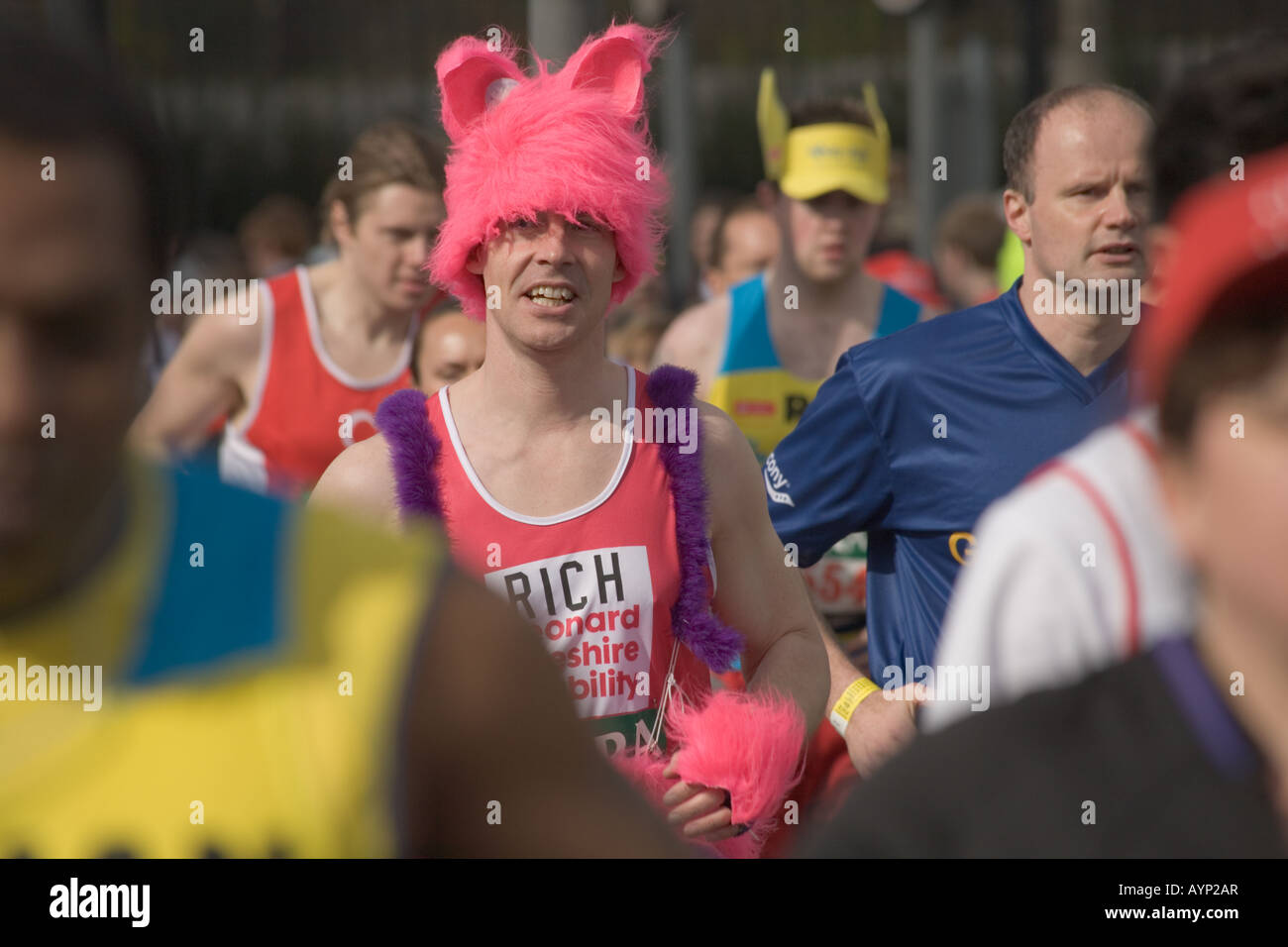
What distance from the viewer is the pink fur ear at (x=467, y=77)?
4.19 m

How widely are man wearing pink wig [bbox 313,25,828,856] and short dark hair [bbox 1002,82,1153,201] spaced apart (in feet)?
3.17

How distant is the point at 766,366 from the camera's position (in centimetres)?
674

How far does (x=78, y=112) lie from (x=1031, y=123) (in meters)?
3.39

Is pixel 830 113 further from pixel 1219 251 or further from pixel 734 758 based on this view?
pixel 1219 251

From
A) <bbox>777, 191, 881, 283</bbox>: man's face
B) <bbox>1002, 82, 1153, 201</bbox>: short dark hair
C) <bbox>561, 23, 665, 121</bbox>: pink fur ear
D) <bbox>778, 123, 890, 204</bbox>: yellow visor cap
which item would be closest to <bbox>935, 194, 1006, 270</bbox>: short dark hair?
<bbox>778, 123, 890, 204</bbox>: yellow visor cap

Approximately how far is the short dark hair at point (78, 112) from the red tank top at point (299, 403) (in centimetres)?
446

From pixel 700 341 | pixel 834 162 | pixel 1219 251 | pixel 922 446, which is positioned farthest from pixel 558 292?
pixel 834 162

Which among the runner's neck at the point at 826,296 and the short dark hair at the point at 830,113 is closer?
the runner's neck at the point at 826,296

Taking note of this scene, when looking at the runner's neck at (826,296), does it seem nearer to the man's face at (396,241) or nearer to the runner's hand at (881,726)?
the man's face at (396,241)

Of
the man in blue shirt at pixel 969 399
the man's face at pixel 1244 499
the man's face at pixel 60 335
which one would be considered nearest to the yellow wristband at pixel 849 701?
the man in blue shirt at pixel 969 399

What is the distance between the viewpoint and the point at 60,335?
1470mm
